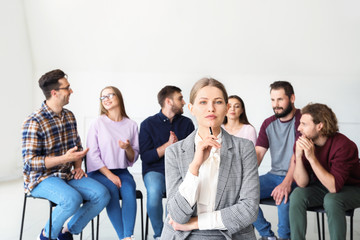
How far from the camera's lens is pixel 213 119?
1.55 m

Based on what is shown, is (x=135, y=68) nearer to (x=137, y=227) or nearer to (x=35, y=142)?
(x=137, y=227)

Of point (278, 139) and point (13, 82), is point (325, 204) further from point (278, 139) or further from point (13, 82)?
point (13, 82)

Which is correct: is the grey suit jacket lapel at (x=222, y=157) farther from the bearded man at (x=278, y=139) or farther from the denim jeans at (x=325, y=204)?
the bearded man at (x=278, y=139)

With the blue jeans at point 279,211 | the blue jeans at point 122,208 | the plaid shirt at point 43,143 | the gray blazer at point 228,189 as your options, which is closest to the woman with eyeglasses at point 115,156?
the blue jeans at point 122,208

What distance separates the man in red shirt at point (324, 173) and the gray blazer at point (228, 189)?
93 cm

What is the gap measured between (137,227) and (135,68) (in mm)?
3300

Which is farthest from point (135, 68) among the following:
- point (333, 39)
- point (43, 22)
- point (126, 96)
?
point (333, 39)

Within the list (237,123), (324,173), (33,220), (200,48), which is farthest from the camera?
(200,48)

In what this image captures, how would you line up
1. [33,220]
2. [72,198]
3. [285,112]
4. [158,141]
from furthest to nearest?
[33,220], [158,141], [285,112], [72,198]

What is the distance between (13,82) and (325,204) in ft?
16.1

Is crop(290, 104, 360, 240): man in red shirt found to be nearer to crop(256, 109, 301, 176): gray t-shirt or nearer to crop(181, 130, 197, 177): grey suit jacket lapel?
crop(256, 109, 301, 176): gray t-shirt

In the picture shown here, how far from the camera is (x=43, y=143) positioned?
2.54 meters

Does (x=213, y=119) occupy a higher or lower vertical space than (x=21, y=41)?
lower

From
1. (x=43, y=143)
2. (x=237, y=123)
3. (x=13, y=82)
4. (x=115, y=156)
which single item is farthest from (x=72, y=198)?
(x=13, y=82)
